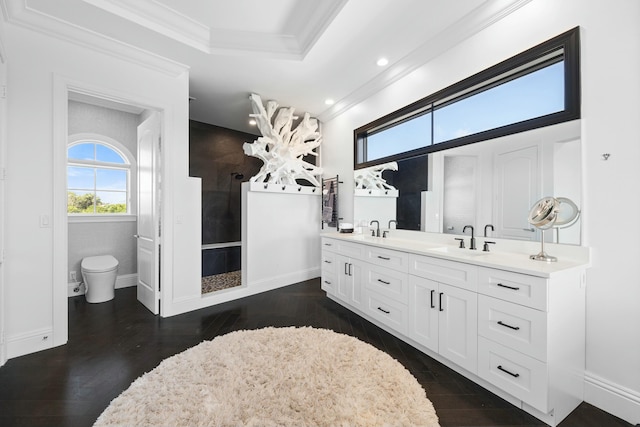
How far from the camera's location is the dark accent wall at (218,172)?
4824mm

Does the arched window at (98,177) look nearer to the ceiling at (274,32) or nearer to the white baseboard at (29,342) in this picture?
the ceiling at (274,32)

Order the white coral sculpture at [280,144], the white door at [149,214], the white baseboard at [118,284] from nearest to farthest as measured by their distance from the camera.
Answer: the white door at [149,214]
the white baseboard at [118,284]
the white coral sculpture at [280,144]

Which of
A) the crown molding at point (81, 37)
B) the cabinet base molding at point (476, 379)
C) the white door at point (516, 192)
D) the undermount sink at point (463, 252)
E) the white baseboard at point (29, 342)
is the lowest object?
the cabinet base molding at point (476, 379)

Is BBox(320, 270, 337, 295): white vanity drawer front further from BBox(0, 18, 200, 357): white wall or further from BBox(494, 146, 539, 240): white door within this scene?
BBox(0, 18, 200, 357): white wall

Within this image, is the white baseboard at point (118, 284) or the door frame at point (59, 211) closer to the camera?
the door frame at point (59, 211)

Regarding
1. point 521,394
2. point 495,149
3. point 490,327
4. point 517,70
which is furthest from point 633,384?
point 517,70

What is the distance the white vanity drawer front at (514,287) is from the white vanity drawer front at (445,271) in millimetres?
61

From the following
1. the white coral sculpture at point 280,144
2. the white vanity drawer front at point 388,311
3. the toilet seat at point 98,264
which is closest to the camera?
the white vanity drawer front at point 388,311

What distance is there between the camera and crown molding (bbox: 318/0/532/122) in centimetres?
206

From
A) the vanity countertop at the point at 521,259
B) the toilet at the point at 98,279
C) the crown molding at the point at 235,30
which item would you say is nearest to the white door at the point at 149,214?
the toilet at the point at 98,279

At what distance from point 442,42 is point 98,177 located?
4887 millimetres

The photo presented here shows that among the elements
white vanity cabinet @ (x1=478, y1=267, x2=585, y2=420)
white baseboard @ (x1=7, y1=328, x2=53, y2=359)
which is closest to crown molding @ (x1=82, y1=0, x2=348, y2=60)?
white vanity cabinet @ (x1=478, y1=267, x2=585, y2=420)

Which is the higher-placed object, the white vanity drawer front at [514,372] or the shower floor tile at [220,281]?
the white vanity drawer front at [514,372]

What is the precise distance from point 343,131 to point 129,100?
9.11 feet
